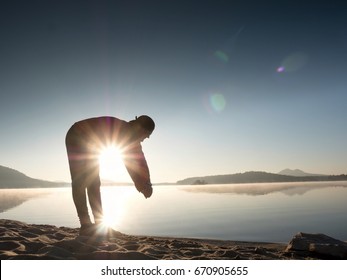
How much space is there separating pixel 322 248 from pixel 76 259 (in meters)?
4.89

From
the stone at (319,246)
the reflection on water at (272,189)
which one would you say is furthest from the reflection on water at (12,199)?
the reflection on water at (272,189)

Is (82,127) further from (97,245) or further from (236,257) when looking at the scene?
(236,257)

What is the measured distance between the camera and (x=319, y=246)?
6.47 metres

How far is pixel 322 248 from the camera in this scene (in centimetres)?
640

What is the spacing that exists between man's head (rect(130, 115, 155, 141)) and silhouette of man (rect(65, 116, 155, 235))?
1.1 inches

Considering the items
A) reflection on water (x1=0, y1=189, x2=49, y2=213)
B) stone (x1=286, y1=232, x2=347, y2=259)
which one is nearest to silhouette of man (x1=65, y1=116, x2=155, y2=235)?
stone (x1=286, y1=232, x2=347, y2=259)

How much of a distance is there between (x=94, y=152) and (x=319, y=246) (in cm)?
507

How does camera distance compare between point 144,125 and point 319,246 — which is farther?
point 319,246

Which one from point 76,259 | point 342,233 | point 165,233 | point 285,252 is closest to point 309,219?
point 342,233

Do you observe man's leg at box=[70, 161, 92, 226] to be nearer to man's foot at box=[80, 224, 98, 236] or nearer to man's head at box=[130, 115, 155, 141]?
man's foot at box=[80, 224, 98, 236]

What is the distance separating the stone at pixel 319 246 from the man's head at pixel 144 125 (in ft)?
13.2

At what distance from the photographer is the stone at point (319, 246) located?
6258mm

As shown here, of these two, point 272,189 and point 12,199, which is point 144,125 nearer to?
point 12,199

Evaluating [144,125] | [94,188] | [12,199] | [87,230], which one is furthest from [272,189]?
[144,125]
